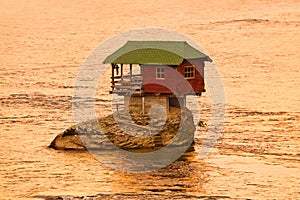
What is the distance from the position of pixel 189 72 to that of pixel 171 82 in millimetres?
1543

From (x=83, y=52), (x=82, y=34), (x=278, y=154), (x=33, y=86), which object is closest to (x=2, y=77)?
(x=33, y=86)

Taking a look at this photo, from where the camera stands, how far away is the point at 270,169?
4116cm

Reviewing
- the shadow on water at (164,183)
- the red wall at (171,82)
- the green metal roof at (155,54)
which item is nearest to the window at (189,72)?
the red wall at (171,82)

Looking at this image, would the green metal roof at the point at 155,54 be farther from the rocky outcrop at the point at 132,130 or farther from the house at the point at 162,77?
the rocky outcrop at the point at 132,130

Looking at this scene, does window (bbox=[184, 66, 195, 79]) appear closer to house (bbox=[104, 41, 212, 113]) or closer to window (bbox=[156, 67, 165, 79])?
house (bbox=[104, 41, 212, 113])

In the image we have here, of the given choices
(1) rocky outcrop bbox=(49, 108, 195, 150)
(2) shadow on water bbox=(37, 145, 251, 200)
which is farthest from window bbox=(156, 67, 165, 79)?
(2) shadow on water bbox=(37, 145, 251, 200)

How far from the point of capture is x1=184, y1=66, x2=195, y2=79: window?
46406mm

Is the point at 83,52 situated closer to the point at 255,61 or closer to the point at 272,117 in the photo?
the point at 255,61

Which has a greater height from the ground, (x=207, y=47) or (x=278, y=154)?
(x=207, y=47)

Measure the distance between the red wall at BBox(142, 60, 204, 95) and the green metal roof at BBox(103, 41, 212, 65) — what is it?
43 cm

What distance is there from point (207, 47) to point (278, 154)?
1738 inches

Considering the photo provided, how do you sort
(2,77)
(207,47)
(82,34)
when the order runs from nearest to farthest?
(2,77) → (207,47) → (82,34)

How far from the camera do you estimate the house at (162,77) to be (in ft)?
150

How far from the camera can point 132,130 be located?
148ft
